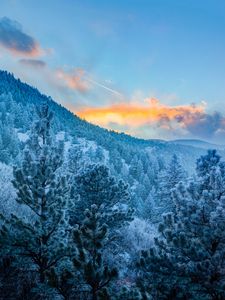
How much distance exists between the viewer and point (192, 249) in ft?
30.4

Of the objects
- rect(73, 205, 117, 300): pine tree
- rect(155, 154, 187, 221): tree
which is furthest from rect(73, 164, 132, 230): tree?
rect(155, 154, 187, 221): tree

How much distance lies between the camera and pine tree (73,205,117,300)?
7.70 meters

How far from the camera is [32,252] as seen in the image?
11.8 meters

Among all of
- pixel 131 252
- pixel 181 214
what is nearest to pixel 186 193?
pixel 181 214

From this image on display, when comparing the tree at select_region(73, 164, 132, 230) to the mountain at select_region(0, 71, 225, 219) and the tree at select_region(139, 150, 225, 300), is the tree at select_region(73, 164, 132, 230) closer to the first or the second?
the tree at select_region(139, 150, 225, 300)

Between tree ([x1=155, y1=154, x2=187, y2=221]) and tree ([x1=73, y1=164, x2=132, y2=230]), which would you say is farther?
tree ([x1=155, y1=154, x2=187, y2=221])

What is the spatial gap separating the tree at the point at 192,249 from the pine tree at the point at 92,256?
244cm

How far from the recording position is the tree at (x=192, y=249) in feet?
30.0

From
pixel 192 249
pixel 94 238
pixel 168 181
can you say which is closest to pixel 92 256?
pixel 94 238

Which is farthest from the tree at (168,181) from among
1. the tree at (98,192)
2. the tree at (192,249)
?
the tree at (192,249)

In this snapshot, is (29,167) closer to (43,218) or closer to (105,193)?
(43,218)

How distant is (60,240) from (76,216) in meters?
6.14

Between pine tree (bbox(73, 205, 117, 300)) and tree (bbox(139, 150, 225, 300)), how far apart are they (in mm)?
2439

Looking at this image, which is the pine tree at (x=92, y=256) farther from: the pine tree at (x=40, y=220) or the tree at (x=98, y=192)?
the tree at (x=98, y=192)
